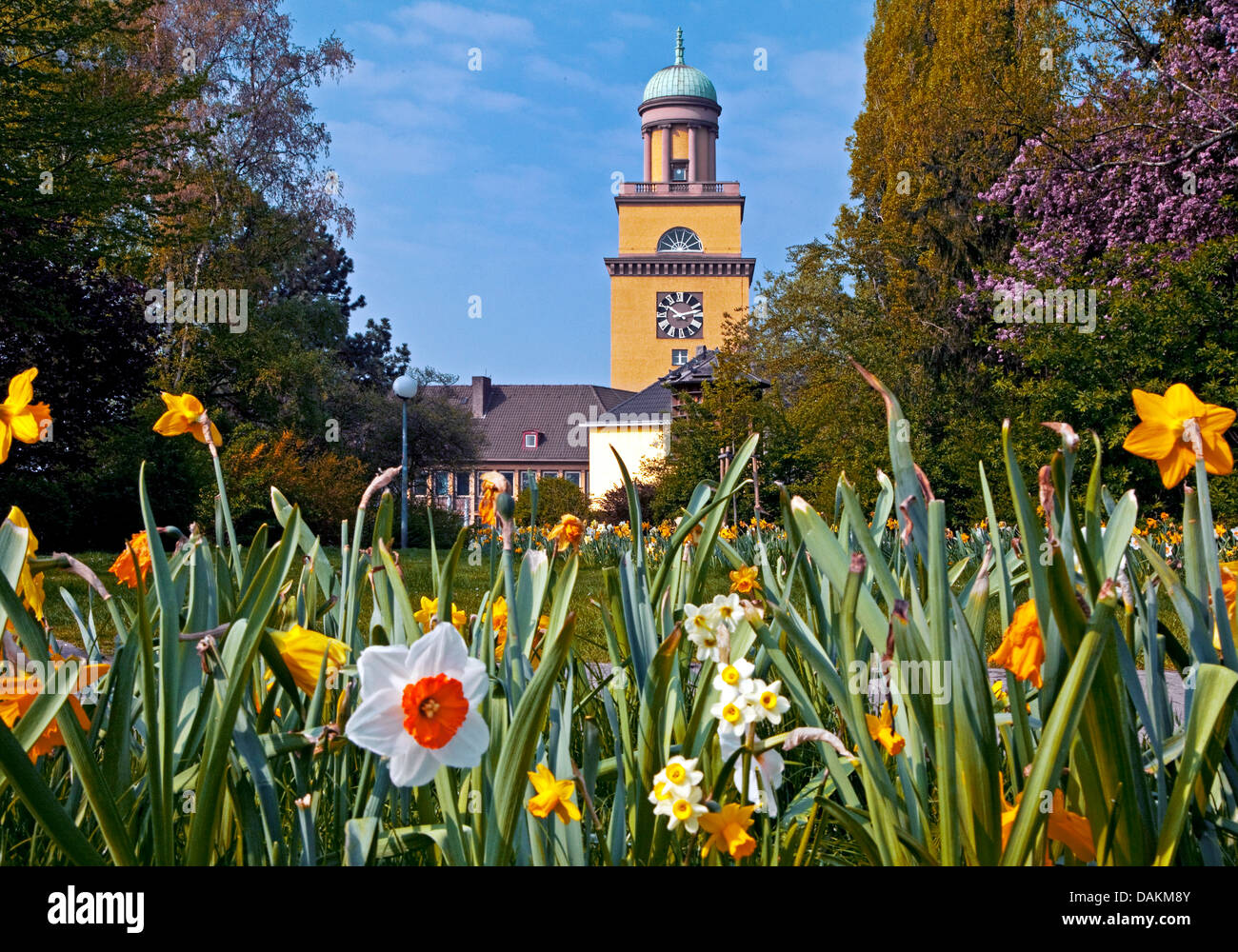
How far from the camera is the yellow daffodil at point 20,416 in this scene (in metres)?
1.06

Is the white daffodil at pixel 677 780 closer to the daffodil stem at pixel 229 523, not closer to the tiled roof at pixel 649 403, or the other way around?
the daffodil stem at pixel 229 523

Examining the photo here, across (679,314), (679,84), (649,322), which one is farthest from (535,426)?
(679,84)

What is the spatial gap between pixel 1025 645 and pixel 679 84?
160 ft

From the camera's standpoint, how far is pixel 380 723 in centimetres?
67

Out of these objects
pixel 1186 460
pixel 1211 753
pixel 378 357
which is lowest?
pixel 1211 753

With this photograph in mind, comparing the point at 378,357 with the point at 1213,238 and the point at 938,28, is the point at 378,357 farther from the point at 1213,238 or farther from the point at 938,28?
the point at 1213,238

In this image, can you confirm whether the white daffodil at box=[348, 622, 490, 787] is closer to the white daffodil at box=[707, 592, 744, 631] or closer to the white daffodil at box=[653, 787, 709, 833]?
the white daffodil at box=[653, 787, 709, 833]

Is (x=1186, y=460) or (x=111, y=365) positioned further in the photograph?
(x=111, y=365)

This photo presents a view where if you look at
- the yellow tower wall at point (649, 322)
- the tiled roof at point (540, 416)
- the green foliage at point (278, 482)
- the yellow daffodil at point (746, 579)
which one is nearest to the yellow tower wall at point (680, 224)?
the yellow tower wall at point (649, 322)

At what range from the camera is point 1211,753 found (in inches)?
37.7

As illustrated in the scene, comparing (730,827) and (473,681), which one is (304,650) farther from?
(730,827)

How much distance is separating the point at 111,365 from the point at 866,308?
40.7 ft

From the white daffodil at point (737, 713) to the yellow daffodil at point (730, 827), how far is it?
0.25 feet
